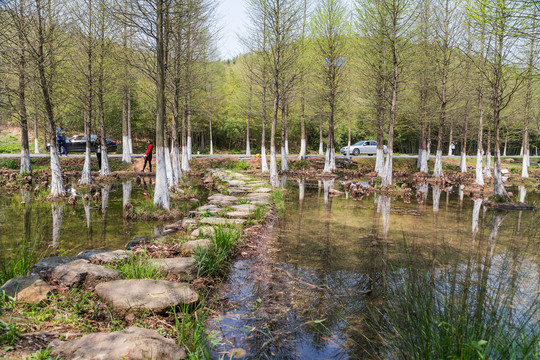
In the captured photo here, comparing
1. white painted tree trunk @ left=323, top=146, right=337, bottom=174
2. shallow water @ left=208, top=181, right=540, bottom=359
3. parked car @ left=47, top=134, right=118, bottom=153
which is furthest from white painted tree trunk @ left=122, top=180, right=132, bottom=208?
parked car @ left=47, top=134, right=118, bottom=153

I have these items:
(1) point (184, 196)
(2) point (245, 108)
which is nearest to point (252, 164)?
(2) point (245, 108)

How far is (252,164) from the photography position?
2464 centimetres

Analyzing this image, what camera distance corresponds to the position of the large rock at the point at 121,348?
2395mm

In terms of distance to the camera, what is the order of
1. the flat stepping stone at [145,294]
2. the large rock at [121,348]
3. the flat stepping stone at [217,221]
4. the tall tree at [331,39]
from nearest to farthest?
the large rock at [121,348] → the flat stepping stone at [145,294] → the flat stepping stone at [217,221] → the tall tree at [331,39]

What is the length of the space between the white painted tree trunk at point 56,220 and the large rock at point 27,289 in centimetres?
321

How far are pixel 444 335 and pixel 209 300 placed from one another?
2.66 m

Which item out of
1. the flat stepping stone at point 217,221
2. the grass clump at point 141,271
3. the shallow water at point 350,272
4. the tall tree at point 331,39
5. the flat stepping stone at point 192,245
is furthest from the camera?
the tall tree at point 331,39

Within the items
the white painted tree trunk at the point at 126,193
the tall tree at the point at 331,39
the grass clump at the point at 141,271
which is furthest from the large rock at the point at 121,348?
the tall tree at the point at 331,39

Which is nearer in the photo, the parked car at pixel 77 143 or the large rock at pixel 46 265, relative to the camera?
the large rock at pixel 46 265

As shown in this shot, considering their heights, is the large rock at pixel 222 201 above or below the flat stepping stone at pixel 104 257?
above

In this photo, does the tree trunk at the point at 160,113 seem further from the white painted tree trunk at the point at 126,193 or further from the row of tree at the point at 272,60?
the white painted tree trunk at the point at 126,193

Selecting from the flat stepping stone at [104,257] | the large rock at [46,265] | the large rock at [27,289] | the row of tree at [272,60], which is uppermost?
the row of tree at [272,60]

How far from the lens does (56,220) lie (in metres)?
8.48

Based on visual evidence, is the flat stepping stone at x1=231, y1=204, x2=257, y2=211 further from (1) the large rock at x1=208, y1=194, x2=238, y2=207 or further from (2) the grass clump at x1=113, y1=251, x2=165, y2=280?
(2) the grass clump at x1=113, y1=251, x2=165, y2=280
